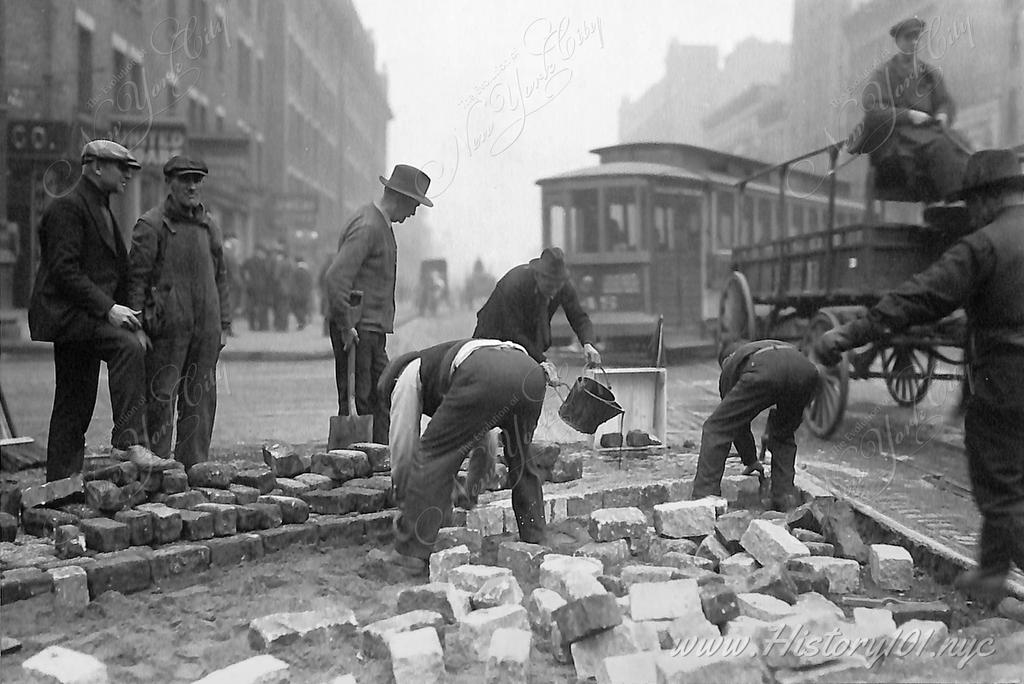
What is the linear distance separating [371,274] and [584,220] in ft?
26.0

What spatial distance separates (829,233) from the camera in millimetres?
8344

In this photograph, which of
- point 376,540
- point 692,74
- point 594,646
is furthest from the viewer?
point 692,74

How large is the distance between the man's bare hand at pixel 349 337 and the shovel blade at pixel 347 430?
524mm

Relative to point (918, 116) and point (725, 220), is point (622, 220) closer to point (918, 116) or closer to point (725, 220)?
point (725, 220)

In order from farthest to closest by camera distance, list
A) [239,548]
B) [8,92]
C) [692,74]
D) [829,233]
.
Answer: [692,74] → [8,92] → [829,233] → [239,548]

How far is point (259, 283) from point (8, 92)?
19.1ft

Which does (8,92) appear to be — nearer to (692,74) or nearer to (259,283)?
(259,283)

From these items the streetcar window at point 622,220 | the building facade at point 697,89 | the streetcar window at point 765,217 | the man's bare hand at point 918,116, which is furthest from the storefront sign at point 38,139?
the building facade at point 697,89

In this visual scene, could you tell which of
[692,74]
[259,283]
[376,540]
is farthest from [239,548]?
[692,74]

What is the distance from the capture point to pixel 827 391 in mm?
8148

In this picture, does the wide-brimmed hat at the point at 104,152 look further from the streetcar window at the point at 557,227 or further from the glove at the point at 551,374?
the streetcar window at the point at 557,227

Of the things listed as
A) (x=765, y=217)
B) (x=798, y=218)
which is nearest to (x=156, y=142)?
(x=765, y=217)

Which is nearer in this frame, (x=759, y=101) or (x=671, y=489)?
(x=671, y=489)

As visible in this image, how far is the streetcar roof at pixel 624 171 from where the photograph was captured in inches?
545
